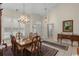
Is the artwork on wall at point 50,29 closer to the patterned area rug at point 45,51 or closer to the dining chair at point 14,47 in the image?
the patterned area rug at point 45,51

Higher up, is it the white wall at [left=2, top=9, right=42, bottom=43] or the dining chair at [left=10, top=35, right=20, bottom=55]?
the white wall at [left=2, top=9, right=42, bottom=43]

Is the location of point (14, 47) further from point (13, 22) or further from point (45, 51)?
point (45, 51)

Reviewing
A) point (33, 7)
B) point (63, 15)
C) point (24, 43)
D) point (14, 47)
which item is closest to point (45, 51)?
point (24, 43)

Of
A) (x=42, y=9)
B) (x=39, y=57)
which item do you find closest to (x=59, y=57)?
(x=39, y=57)

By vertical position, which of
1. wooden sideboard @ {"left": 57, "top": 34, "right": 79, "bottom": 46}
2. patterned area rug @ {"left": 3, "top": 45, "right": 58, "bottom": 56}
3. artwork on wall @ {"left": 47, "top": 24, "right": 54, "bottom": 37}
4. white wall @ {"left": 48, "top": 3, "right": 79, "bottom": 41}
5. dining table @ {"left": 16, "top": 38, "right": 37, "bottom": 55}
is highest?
white wall @ {"left": 48, "top": 3, "right": 79, "bottom": 41}

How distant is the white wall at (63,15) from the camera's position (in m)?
1.99

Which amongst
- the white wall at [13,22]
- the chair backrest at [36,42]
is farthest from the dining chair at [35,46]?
the white wall at [13,22]

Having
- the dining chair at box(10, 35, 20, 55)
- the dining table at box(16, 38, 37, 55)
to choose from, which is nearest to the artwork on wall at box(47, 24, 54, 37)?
the dining table at box(16, 38, 37, 55)

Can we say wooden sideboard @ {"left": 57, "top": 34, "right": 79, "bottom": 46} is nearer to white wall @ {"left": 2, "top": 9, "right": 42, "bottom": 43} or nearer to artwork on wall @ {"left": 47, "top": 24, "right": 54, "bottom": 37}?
artwork on wall @ {"left": 47, "top": 24, "right": 54, "bottom": 37}

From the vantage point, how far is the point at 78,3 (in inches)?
79.0

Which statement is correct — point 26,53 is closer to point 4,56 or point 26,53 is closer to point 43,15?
point 4,56

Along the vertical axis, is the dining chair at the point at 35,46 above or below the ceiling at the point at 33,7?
below

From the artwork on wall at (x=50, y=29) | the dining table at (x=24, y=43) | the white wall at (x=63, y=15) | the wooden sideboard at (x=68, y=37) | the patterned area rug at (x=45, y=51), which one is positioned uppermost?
the white wall at (x=63, y=15)

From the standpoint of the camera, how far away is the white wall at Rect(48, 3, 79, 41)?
6.53 ft
